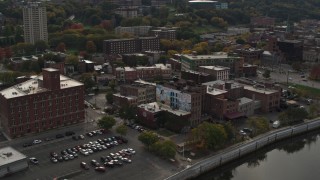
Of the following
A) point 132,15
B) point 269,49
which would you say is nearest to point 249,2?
point 132,15

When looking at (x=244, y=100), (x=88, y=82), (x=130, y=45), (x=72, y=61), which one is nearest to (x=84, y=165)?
(x=244, y=100)

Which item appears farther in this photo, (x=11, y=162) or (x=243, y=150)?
(x=243, y=150)

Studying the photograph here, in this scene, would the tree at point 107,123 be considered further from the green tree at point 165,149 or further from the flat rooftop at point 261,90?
the flat rooftop at point 261,90

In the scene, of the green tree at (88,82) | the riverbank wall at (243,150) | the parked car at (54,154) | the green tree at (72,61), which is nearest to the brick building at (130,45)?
the green tree at (72,61)

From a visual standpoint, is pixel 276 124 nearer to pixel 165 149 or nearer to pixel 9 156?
pixel 165 149

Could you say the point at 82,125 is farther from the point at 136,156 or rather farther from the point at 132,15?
the point at 132,15

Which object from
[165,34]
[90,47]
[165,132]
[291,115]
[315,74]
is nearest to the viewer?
[165,132]
